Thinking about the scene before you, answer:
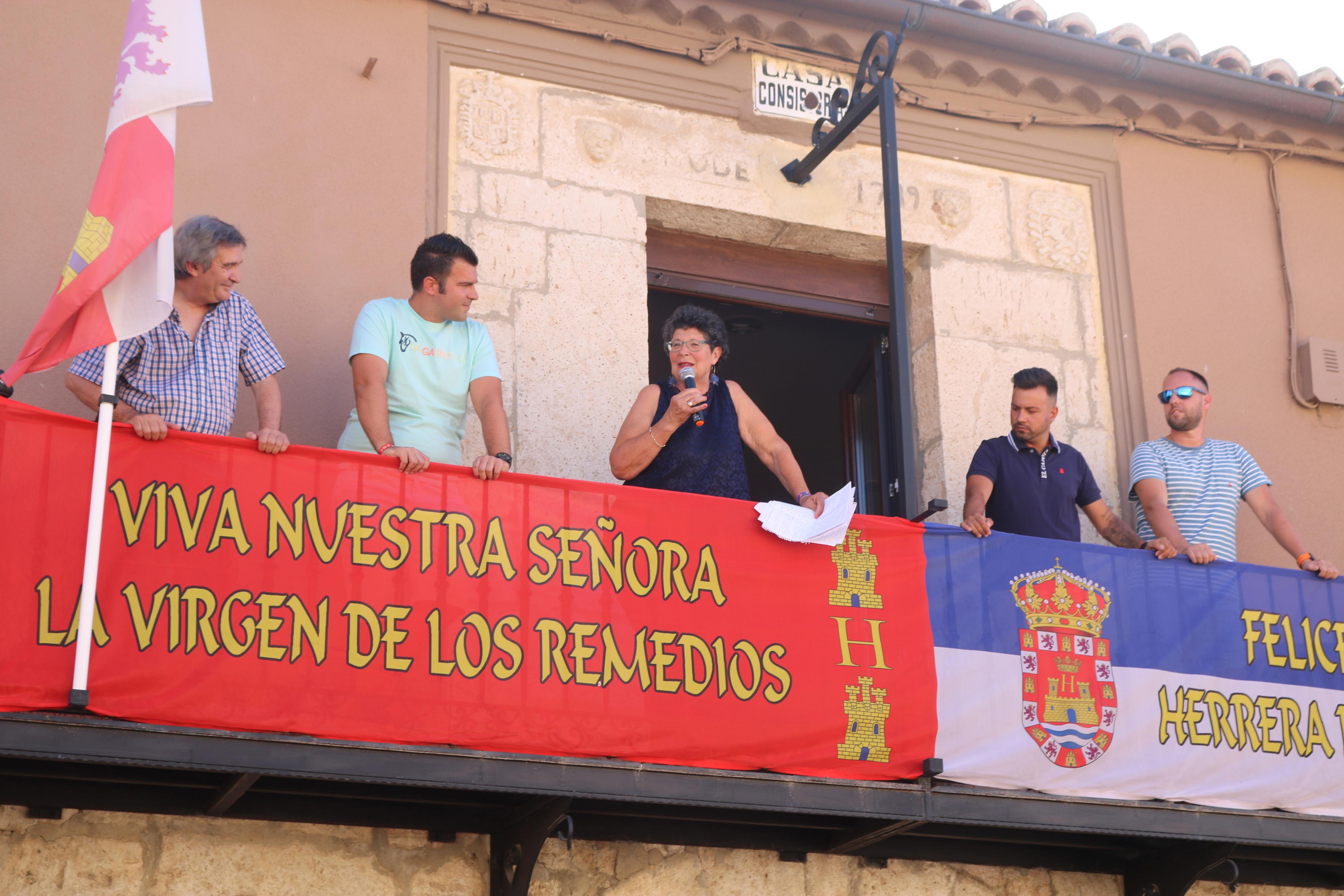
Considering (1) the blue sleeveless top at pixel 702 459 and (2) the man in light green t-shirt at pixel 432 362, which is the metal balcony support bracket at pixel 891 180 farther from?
(2) the man in light green t-shirt at pixel 432 362

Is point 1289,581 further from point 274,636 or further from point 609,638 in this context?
point 274,636

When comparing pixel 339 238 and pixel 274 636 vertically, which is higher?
pixel 339 238

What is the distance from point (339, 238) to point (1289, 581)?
430 cm

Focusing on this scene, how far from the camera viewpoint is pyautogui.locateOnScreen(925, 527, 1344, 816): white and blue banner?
5.89m

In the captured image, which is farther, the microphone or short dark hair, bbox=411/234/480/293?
short dark hair, bbox=411/234/480/293

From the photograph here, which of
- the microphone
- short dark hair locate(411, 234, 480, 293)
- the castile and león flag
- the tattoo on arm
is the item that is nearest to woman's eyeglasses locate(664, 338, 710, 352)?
the microphone

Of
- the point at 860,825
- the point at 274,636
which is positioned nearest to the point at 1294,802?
the point at 860,825

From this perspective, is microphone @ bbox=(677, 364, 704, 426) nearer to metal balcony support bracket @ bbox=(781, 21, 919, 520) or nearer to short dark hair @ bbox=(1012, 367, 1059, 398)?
metal balcony support bracket @ bbox=(781, 21, 919, 520)

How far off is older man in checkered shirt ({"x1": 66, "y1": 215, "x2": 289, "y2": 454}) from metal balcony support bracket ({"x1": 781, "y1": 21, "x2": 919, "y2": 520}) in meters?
2.52

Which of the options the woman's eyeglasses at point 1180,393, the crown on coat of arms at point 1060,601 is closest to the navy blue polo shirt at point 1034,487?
the crown on coat of arms at point 1060,601

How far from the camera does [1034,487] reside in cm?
672

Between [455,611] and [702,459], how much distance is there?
1289 mm

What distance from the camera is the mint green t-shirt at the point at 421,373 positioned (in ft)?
19.2

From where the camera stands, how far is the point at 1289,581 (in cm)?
662
